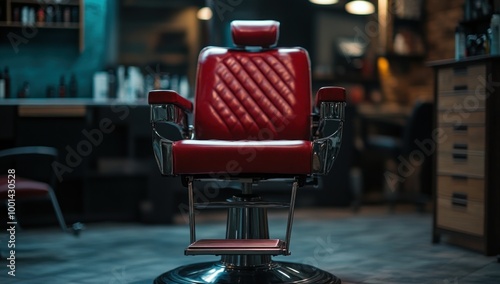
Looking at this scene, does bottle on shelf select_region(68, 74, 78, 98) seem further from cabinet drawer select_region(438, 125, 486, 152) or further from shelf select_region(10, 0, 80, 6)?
cabinet drawer select_region(438, 125, 486, 152)

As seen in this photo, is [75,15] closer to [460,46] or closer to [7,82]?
[7,82]

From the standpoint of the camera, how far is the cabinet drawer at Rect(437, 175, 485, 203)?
342 centimetres

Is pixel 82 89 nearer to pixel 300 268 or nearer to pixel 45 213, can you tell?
pixel 45 213

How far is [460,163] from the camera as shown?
11.7ft

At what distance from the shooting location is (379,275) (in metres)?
2.92

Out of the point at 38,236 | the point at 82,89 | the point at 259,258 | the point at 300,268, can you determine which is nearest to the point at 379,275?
the point at 300,268

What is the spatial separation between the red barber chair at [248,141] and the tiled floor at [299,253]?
0.41m

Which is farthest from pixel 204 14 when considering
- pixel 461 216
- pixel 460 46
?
pixel 461 216

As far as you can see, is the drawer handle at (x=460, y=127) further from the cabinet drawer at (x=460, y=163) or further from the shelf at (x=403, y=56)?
the shelf at (x=403, y=56)

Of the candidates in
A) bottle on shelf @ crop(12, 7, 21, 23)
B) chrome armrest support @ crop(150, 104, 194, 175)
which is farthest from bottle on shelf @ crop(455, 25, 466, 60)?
bottle on shelf @ crop(12, 7, 21, 23)

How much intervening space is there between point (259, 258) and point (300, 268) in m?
0.21

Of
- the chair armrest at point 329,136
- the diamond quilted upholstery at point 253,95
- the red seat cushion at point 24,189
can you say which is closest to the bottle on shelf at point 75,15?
the red seat cushion at point 24,189

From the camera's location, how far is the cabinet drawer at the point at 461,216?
11.2 ft

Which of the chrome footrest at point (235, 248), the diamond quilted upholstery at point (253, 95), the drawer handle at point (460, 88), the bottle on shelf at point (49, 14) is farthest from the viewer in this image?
the bottle on shelf at point (49, 14)
